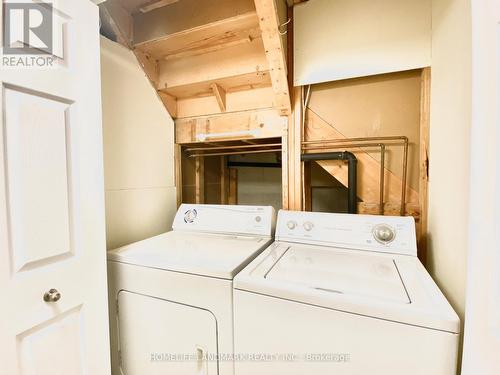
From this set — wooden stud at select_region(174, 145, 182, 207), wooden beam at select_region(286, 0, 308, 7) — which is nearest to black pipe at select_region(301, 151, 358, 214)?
wooden beam at select_region(286, 0, 308, 7)

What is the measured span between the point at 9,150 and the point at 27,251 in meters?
0.36

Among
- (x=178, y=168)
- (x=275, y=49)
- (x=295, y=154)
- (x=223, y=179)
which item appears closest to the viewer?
(x=275, y=49)

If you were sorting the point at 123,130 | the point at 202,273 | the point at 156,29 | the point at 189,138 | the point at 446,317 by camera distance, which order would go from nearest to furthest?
the point at 446,317, the point at 202,273, the point at 123,130, the point at 156,29, the point at 189,138

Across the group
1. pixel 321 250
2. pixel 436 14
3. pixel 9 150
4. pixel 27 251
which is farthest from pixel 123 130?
pixel 436 14

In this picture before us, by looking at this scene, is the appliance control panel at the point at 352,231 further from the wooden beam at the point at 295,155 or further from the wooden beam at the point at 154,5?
the wooden beam at the point at 154,5

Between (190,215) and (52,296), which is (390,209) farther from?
(52,296)

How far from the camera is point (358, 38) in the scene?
1616 millimetres

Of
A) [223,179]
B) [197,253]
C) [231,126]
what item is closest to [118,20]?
[231,126]

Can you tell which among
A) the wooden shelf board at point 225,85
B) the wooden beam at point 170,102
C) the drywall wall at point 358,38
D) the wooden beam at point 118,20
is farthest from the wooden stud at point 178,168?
the drywall wall at point 358,38

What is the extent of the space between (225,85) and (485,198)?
71.5 inches

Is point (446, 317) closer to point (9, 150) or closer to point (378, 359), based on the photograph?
point (378, 359)

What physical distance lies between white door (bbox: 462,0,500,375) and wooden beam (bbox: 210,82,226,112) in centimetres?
161

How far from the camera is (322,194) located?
306 centimetres

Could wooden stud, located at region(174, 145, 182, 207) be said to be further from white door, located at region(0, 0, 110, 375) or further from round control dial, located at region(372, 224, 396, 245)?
round control dial, located at region(372, 224, 396, 245)
